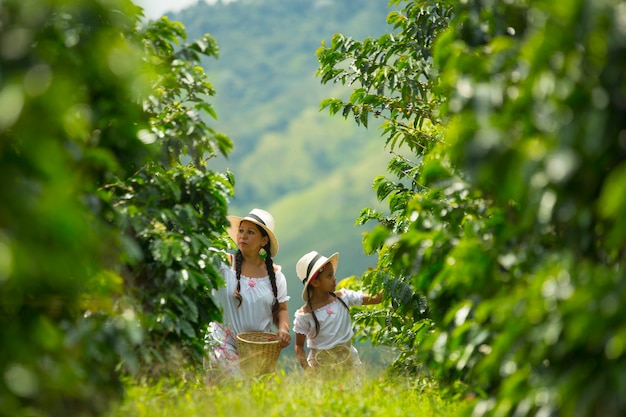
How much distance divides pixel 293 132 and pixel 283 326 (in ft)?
478

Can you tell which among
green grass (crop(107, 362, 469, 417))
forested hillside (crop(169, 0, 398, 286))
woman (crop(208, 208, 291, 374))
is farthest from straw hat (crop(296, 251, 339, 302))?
forested hillside (crop(169, 0, 398, 286))

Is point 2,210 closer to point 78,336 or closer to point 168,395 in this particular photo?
point 78,336

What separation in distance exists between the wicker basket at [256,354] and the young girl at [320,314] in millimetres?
563

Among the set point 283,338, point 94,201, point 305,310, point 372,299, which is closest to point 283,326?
point 283,338

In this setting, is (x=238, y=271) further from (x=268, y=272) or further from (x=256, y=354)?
(x=256, y=354)

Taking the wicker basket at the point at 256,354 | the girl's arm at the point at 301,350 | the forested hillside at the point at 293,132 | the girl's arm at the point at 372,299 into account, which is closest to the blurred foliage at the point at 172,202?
the wicker basket at the point at 256,354

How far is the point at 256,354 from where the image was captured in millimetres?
7117

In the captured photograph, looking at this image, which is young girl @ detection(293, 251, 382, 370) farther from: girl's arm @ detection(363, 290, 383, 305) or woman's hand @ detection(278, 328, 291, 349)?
woman's hand @ detection(278, 328, 291, 349)

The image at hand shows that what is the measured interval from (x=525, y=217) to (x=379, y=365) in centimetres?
377

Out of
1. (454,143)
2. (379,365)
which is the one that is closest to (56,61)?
(454,143)

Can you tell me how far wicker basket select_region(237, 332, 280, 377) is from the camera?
7.12 metres

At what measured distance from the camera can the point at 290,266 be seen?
4813 inches

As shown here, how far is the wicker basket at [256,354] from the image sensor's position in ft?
23.3

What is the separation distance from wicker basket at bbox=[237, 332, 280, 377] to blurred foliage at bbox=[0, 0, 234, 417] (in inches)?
37.3
